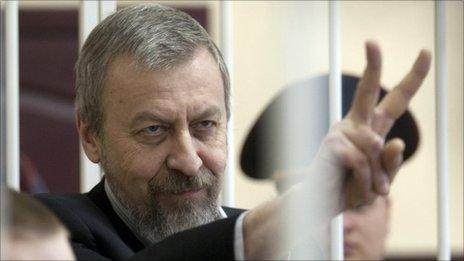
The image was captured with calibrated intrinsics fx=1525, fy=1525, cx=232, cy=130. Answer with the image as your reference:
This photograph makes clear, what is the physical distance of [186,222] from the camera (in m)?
2.75

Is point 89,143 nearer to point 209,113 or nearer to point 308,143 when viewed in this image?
point 209,113

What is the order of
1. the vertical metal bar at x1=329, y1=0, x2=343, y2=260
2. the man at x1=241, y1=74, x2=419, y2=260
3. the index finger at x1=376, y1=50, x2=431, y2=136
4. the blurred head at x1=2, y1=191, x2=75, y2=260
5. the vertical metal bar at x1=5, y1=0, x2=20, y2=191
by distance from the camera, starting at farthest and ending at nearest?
the vertical metal bar at x1=5, y1=0, x2=20, y2=191 → the vertical metal bar at x1=329, y1=0, x2=343, y2=260 → the man at x1=241, y1=74, x2=419, y2=260 → the index finger at x1=376, y1=50, x2=431, y2=136 → the blurred head at x1=2, y1=191, x2=75, y2=260

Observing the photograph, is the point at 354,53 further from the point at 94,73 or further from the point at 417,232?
the point at 94,73

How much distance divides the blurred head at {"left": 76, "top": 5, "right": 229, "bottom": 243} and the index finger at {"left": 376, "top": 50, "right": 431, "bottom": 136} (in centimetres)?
77

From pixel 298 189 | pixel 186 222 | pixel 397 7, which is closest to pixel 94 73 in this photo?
pixel 186 222

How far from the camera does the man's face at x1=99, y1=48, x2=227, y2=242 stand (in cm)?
272

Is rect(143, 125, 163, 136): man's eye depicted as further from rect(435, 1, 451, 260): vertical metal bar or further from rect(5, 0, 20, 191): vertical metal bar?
rect(435, 1, 451, 260): vertical metal bar

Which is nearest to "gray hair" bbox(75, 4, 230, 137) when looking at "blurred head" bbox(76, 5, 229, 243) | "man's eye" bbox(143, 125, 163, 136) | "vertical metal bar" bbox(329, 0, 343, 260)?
"blurred head" bbox(76, 5, 229, 243)

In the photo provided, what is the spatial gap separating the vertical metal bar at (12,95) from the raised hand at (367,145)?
89 cm

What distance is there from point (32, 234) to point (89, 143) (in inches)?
42.0

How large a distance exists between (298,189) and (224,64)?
0.90 m

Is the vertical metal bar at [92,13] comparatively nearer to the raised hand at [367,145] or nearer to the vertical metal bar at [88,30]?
the vertical metal bar at [88,30]

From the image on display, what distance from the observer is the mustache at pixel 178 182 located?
2719 mm

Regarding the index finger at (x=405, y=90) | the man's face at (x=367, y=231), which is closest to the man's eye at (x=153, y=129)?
the man's face at (x=367, y=231)
